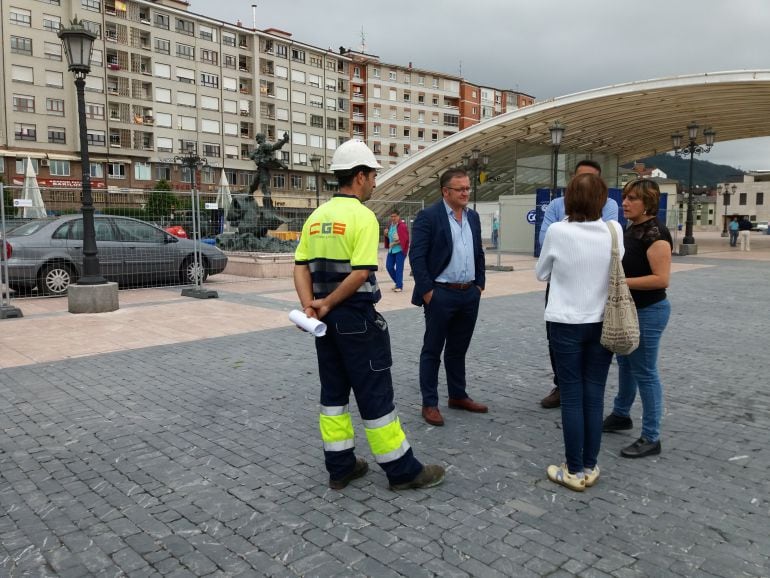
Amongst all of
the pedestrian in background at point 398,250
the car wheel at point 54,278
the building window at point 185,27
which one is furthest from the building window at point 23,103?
the pedestrian in background at point 398,250

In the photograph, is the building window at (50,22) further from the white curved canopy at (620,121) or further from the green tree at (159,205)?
the green tree at (159,205)

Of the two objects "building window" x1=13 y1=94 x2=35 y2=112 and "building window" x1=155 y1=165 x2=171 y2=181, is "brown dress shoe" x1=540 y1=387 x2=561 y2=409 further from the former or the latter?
"building window" x1=155 y1=165 x2=171 y2=181

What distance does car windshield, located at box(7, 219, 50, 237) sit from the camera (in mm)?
11688

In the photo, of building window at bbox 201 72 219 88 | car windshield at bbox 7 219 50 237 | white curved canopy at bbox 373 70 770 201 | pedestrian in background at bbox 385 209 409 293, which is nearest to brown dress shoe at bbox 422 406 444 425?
pedestrian in background at bbox 385 209 409 293

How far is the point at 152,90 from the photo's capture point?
57812mm

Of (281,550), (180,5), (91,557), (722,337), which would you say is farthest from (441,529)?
(180,5)

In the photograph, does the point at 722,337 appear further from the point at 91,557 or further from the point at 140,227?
the point at 140,227

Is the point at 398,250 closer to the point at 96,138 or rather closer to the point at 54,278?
the point at 54,278

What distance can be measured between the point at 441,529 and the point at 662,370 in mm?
4097

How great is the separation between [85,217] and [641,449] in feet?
29.7

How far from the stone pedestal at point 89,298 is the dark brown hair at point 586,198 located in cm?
848

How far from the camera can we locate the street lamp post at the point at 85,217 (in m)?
9.91

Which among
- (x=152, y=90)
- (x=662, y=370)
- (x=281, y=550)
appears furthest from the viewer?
(x=152, y=90)

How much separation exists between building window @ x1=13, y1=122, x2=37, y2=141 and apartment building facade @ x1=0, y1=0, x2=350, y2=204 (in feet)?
0.26
